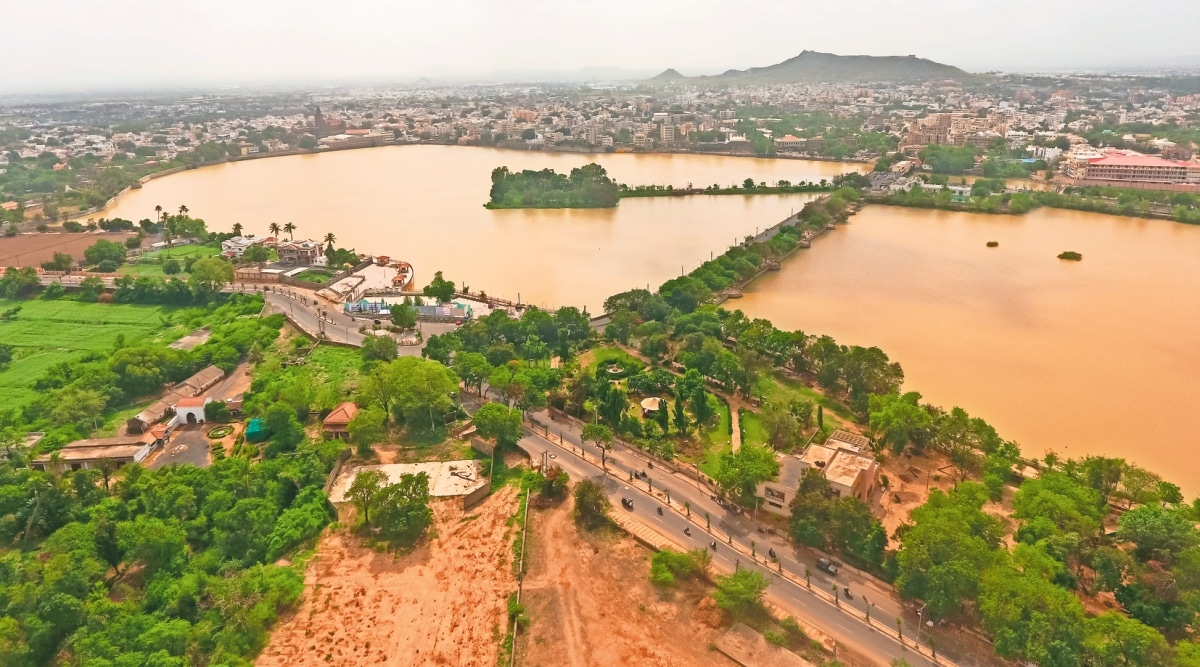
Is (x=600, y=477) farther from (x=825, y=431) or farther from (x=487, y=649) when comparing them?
(x=825, y=431)

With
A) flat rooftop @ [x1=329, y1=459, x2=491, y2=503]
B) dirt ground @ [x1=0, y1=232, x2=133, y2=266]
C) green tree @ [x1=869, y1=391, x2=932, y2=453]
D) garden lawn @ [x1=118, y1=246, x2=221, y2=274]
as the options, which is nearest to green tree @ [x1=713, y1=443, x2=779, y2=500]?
green tree @ [x1=869, y1=391, x2=932, y2=453]

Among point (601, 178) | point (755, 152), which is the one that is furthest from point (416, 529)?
point (755, 152)

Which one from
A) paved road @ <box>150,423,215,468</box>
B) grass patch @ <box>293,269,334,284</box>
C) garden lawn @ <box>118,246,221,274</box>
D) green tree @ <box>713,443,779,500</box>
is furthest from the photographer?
garden lawn @ <box>118,246,221,274</box>

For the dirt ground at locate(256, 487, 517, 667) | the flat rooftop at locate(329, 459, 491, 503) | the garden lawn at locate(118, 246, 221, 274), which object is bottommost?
the dirt ground at locate(256, 487, 517, 667)

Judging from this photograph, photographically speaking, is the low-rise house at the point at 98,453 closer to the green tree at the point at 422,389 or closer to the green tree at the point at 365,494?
the green tree at the point at 422,389

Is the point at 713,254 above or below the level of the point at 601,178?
below

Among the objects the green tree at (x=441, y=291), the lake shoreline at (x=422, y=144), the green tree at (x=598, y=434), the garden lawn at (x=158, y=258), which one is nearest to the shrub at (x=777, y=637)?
the green tree at (x=598, y=434)

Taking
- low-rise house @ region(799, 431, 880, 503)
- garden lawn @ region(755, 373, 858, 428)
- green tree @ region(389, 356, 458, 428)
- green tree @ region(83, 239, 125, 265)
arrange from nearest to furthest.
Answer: low-rise house @ region(799, 431, 880, 503) < green tree @ region(389, 356, 458, 428) < garden lawn @ region(755, 373, 858, 428) < green tree @ region(83, 239, 125, 265)

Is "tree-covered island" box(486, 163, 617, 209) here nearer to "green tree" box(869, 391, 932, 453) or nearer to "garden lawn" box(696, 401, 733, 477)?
"garden lawn" box(696, 401, 733, 477)
